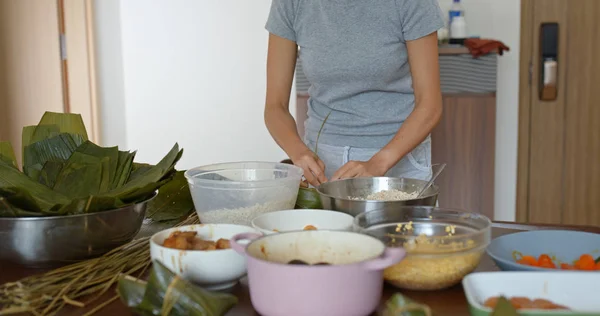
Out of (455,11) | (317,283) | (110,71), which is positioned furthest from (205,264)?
(110,71)

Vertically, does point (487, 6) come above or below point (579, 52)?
above

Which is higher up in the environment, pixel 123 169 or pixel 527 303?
pixel 123 169

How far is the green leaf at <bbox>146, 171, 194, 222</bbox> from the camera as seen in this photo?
133 cm

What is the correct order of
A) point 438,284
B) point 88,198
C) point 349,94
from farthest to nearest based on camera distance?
point 349,94
point 88,198
point 438,284

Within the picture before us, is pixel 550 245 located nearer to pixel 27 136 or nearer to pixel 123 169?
pixel 123 169

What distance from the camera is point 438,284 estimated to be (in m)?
0.88

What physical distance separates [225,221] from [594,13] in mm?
2474

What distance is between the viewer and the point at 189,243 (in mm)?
942

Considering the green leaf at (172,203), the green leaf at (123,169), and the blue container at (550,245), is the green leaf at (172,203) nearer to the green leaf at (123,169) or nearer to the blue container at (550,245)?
the green leaf at (123,169)

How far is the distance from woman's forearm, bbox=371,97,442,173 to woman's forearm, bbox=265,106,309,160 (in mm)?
201

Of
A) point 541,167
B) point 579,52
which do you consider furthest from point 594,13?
point 541,167

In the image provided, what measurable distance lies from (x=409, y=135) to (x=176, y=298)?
89 centimetres

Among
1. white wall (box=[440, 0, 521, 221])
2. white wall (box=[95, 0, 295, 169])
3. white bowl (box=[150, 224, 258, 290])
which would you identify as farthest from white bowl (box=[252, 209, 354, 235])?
white wall (box=[95, 0, 295, 169])

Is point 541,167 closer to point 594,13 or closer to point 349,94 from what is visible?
point 594,13
